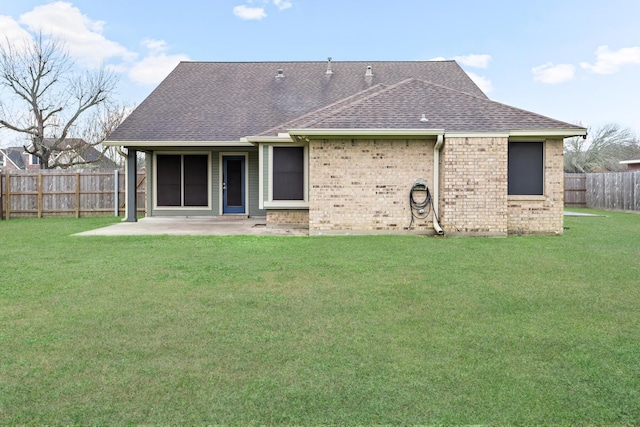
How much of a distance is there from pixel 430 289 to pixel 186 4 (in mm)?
14825

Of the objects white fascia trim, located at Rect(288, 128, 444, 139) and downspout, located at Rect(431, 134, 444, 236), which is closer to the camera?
white fascia trim, located at Rect(288, 128, 444, 139)

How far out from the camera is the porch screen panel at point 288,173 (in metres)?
12.7

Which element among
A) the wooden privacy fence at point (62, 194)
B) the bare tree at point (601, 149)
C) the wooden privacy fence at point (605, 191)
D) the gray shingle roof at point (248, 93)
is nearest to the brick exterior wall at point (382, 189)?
the gray shingle roof at point (248, 93)

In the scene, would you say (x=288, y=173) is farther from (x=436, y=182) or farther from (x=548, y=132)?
(x=548, y=132)

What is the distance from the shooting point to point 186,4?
54.4 feet

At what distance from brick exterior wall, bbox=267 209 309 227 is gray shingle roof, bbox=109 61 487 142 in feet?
10.1

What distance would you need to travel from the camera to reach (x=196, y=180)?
15.6 m

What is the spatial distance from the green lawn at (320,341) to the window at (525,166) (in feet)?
11.9

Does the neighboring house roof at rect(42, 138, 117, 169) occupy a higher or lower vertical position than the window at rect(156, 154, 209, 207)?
higher

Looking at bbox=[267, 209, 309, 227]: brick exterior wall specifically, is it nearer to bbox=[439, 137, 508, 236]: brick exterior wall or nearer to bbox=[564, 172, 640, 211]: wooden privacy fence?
bbox=[439, 137, 508, 236]: brick exterior wall

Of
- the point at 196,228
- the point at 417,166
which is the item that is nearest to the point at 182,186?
the point at 196,228

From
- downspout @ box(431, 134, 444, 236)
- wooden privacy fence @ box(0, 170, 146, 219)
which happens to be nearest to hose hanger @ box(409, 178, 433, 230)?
downspout @ box(431, 134, 444, 236)

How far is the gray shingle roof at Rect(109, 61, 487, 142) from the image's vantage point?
49.2ft

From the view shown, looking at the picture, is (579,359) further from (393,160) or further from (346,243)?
(393,160)
